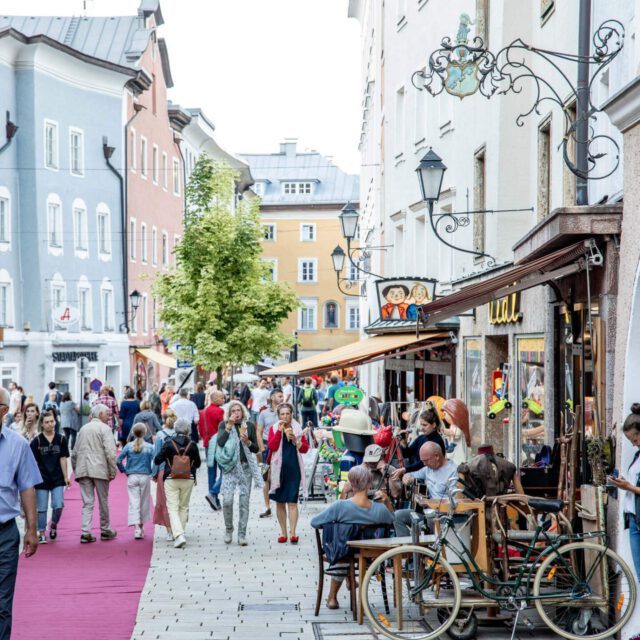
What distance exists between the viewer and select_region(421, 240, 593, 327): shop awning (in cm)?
1013

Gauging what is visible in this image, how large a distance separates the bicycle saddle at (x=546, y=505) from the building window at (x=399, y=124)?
1861cm

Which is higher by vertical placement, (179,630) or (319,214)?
(319,214)

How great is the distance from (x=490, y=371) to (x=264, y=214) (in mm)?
64622

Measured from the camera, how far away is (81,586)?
1216cm

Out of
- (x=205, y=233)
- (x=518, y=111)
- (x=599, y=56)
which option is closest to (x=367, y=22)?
(x=205, y=233)

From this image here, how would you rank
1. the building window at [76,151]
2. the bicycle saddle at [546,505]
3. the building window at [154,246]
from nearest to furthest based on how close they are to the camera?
the bicycle saddle at [546,505]
the building window at [76,151]
the building window at [154,246]

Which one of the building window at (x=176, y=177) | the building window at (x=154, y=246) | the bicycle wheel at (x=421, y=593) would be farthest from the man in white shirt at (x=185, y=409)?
the building window at (x=176, y=177)

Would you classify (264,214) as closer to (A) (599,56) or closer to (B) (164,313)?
(B) (164,313)

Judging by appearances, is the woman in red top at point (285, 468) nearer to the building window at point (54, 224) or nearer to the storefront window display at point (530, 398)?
the storefront window display at point (530, 398)

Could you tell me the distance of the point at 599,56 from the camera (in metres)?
10.6

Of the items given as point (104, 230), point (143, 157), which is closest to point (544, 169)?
point (104, 230)

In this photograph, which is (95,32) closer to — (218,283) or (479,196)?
(218,283)

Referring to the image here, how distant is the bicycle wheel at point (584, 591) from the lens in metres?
8.85

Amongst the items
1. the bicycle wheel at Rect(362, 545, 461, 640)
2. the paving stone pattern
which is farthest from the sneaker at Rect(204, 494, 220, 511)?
the bicycle wheel at Rect(362, 545, 461, 640)
